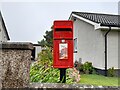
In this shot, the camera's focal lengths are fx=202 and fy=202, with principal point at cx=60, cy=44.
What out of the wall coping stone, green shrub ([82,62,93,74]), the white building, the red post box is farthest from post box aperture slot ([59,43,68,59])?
green shrub ([82,62,93,74])

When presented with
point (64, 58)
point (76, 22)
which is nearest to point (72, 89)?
point (64, 58)

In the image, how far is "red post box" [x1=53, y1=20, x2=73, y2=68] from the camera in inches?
212

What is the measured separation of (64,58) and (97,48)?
24.0 feet

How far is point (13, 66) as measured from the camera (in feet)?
9.30

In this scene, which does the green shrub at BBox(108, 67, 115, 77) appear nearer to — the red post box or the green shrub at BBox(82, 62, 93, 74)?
the green shrub at BBox(82, 62, 93, 74)

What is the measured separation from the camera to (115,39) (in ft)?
39.5

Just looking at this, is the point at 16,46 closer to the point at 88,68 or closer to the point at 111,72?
the point at 111,72

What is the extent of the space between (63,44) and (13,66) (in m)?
2.69

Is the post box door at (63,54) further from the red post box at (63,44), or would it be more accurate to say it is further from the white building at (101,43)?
the white building at (101,43)

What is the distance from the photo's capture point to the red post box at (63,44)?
539 centimetres

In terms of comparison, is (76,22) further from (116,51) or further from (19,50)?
(19,50)

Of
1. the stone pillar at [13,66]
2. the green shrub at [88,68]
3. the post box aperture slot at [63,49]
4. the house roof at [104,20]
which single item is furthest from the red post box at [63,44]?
the green shrub at [88,68]

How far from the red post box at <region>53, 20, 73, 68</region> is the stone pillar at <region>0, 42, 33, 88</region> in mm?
2560

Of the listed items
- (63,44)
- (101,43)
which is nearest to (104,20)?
(101,43)
